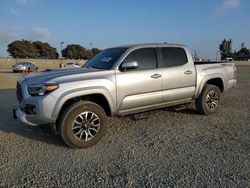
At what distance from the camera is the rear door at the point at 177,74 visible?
6359 millimetres

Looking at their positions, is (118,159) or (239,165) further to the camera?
(118,159)

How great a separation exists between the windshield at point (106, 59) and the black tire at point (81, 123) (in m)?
1.06

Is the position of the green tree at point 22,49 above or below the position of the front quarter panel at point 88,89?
above

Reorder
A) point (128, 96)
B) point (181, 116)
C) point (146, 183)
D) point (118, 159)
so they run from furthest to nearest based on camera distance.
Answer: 1. point (181, 116)
2. point (128, 96)
3. point (118, 159)
4. point (146, 183)

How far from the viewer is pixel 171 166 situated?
166 inches

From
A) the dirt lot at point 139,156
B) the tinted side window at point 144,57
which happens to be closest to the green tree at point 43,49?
the dirt lot at point 139,156

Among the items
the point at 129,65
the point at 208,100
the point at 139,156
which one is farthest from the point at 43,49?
the point at 139,156

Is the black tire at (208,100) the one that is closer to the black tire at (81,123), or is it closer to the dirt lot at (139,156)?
the dirt lot at (139,156)

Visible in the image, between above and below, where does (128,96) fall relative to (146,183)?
above

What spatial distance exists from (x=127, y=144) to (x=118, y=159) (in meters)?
0.74

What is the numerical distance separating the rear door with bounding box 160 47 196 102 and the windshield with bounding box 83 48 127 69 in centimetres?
103

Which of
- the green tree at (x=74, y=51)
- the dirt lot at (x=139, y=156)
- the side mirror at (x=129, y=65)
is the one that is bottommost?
the dirt lot at (x=139, y=156)

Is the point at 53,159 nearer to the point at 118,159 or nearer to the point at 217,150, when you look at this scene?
the point at 118,159

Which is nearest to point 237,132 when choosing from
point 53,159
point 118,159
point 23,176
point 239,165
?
point 239,165
